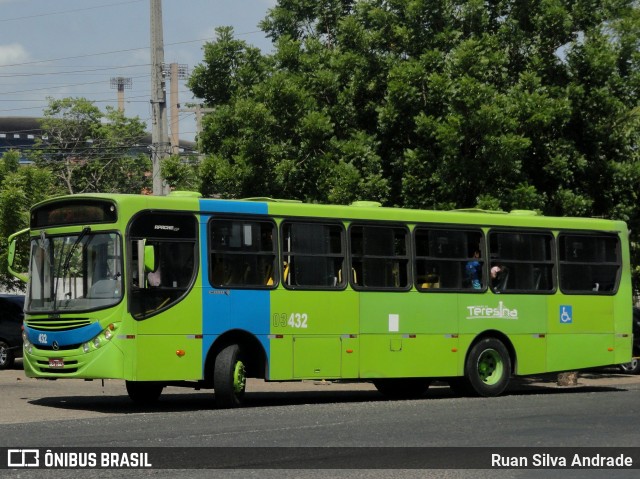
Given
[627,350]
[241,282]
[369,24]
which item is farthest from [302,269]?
[369,24]

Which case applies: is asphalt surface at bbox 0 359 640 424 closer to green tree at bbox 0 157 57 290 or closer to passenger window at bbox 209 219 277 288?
passenger window at bbox 209 219 277 288

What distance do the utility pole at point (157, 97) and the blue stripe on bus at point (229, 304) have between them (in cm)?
1447

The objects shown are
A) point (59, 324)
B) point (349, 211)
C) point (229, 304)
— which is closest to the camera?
point (59, 324)

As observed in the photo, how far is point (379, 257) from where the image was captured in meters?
19.5

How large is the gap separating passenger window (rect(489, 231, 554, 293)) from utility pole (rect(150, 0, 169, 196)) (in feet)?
43.4

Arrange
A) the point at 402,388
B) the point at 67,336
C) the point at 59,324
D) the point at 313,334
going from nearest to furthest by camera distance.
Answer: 1. the point at 67,336
2. the point at 59,324
3. the point at 313,334
4. the point at 402,388

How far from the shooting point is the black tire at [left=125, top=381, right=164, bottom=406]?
18.8 meters

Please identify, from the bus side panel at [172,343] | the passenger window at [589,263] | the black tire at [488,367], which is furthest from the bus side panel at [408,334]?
the bus side panel at [172,343]

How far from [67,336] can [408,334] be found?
18.8 ft

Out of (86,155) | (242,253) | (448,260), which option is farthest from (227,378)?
(86,155)

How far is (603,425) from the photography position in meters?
15.3

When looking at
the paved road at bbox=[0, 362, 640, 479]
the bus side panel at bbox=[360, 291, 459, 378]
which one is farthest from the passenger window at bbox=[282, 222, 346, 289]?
the paved road at bbox=[0, 362, 640, 479]

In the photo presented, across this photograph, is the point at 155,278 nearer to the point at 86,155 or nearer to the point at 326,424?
the point at 326,424

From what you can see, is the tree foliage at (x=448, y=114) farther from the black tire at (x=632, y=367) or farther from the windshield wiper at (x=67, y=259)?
the windshield wiper at (x=67, y=259)
